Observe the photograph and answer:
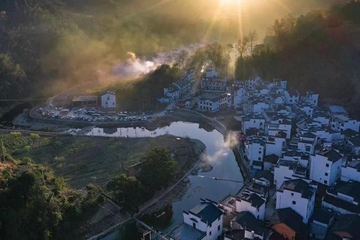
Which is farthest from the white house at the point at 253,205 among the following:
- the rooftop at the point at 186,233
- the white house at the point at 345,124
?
the white house at the point at 345,124

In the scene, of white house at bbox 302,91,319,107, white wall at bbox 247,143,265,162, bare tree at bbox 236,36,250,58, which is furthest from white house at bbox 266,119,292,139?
bare tree at bbox 236,36,250,58

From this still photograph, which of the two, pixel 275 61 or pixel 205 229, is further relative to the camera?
pixel 275 61

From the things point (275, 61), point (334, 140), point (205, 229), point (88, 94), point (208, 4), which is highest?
point (208, 4)

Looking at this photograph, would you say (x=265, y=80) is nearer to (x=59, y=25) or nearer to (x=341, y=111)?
(x=341, y=111)

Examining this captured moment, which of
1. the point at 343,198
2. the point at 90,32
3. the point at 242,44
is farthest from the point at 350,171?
the point at 90,32

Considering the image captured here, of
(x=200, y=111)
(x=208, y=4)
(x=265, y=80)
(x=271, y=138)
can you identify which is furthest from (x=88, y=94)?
(x=208, y=4)

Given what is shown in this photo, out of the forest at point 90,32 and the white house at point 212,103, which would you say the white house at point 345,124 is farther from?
the forest at point 90,32
